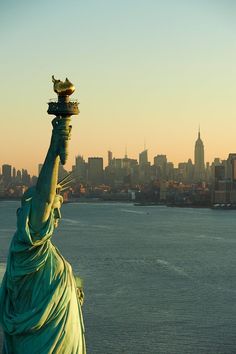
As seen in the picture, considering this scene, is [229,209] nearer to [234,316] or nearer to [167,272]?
[167,272]

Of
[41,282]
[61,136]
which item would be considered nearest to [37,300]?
[41,282]

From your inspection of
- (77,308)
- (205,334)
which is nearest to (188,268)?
(205,334)

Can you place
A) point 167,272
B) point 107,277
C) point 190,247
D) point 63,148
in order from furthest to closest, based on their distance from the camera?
point 190,247
point 167,272
point 107,277
point 63,148

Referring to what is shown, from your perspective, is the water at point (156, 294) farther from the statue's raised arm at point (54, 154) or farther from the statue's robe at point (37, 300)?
the statue's raised arm at point (54, 154)

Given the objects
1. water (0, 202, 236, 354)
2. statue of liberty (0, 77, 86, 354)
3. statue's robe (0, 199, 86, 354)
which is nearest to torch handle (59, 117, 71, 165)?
statue of liberty (0, 77, 86, 354)

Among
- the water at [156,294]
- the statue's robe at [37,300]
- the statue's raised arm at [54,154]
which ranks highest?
the statue's raised arm at [54,154]

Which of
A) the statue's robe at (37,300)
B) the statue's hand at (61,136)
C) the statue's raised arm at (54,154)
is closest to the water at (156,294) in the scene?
the statue's robe at (37,300)

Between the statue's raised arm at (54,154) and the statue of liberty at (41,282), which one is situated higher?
the statue's raised arm at (54,154)

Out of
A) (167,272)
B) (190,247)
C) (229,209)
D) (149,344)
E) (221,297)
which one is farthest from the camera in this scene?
(229,209)
